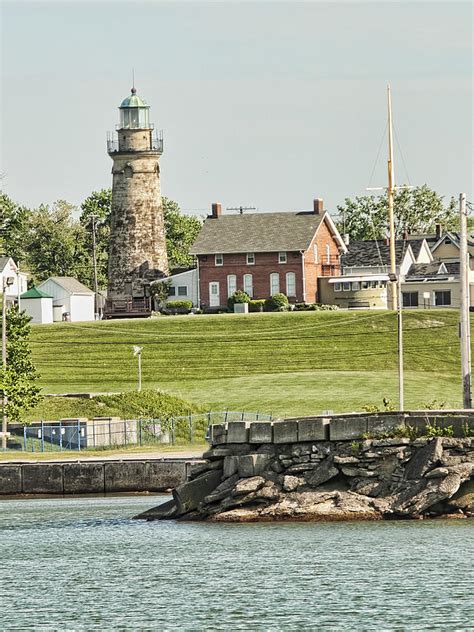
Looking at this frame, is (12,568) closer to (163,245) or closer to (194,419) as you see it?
(194,419)

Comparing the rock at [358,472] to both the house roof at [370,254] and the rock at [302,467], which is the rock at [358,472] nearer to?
the rock at [302,467]

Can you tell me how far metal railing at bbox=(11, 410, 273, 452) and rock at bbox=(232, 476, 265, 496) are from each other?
24208 millimetres

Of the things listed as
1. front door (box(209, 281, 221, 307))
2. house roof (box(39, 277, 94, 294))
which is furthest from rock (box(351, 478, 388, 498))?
house roof (box(39, 277, 94, 294))

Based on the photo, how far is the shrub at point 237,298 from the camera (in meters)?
117

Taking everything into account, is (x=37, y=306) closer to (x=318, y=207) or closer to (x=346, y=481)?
(x=318, y=207)

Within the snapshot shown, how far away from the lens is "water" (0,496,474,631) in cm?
2481

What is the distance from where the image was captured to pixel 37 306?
114m

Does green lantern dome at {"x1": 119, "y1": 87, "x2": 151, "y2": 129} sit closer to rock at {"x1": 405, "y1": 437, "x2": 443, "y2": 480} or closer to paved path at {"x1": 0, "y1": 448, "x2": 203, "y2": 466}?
paved path at {"x1": 0, "y1": 448, "x2": 203, "y2": 466}

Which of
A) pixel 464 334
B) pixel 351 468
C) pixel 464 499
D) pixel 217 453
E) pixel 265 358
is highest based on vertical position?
pixel 265 358

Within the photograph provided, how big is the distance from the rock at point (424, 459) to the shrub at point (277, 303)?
8134cm

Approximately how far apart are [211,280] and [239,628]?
98919 mm

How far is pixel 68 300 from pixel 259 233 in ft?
53.3

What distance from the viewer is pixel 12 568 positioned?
3097cm

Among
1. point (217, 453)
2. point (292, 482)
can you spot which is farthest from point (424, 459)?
point (217, 453)
